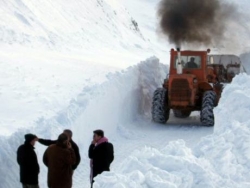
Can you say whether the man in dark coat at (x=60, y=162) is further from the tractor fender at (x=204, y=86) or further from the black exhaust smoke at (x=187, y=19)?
the black exhaust smoke at (x=187, y=19)

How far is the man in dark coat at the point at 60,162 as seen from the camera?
292 inches

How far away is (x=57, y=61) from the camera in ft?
63.0

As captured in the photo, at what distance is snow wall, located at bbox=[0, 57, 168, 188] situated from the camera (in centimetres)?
931

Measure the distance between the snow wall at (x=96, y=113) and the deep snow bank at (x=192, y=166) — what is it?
3050 mm

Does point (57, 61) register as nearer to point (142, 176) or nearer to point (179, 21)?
point (179, 21)

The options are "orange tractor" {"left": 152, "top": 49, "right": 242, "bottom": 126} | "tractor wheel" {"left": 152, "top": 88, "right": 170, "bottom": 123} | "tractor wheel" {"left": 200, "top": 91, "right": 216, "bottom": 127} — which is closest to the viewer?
"tractor wheel" {"left": 200, "top": 91, "right": 216, "bottom": 127}

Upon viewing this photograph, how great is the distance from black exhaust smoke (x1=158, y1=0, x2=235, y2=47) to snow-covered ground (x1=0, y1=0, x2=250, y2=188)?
8.39 ft

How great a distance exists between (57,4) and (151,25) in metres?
22.8

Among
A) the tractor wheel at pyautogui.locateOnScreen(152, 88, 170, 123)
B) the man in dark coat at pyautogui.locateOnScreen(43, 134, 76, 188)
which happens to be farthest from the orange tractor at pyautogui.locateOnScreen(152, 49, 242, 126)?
the man in dark coat at pyautogui.locateOnScreen(43, 134, 76, 188)

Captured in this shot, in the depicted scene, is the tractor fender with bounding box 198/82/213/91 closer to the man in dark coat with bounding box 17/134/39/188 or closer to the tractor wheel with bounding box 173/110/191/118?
the tractor wheel with bounding box 173/110/191/118

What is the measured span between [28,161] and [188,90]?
8429mm

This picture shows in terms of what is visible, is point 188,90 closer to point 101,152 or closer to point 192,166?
point 101,152

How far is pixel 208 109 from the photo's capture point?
595 inches

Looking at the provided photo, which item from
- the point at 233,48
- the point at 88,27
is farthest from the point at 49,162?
the point at 233,48
